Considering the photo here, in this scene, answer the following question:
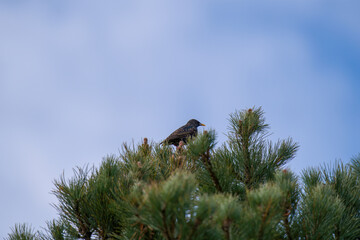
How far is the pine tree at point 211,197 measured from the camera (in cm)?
215

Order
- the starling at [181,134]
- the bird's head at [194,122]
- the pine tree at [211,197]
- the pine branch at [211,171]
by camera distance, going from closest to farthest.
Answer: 1. the pine tree at [211,197]
2. the pine branch at [211,171]
3. the starling at [181,134]
4. the bird's head at [194,122]

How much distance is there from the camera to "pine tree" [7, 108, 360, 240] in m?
2.15

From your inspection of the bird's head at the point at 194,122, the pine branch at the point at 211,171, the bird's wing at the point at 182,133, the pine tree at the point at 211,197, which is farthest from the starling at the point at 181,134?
the pine branch at the point at 211,171

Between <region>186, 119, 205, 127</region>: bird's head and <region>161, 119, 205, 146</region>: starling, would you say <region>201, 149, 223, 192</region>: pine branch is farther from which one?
<region>186, 119, 205, 127</region>: bird's head

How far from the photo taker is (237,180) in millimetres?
3938

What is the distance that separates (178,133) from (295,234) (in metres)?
5.15

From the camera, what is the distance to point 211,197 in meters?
2.17

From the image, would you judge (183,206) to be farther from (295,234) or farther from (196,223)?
(295,234)

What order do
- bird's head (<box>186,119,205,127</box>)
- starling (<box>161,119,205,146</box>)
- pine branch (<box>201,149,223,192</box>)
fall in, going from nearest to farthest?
pine branch (<box>201,149,223,192</box>) < starling (<box>161,119,205,146</box>) < bird's head (<box>186,119,205,127</box>)

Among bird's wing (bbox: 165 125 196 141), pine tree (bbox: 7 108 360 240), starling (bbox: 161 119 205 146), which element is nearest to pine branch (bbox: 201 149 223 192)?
pine tree (bbox: 7 108 360 240)

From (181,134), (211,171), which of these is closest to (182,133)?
(181,134)

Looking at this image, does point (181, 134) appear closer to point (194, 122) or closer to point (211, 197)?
point (194, 122)

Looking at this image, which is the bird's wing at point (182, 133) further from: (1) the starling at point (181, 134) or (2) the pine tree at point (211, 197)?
(2) the pine tree at point (211, 197)

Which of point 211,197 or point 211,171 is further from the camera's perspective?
point 211,171
